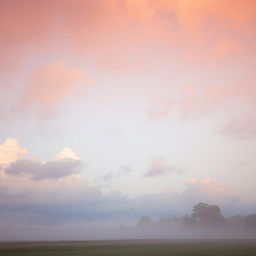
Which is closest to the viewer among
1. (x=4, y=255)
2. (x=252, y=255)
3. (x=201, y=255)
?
(x=252, y=255)

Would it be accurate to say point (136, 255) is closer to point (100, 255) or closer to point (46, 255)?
point (100, 255)

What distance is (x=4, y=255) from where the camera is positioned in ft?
264

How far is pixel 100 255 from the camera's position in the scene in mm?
79375

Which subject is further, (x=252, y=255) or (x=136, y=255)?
(x=136, y=255)

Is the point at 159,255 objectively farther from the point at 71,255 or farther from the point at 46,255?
the point at 46,255

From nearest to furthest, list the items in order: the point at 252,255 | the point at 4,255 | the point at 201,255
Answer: the point at 252,255, the point at 201,255, the point at 4,255

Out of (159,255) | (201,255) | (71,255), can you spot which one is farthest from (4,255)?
(201,255)

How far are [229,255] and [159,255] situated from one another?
17134 millimetres

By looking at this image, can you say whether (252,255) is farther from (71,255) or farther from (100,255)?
(71,255)

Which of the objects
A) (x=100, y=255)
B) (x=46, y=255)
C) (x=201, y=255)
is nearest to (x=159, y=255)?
(x=201, y=255)

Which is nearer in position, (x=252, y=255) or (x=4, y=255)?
(x=252, y=255)

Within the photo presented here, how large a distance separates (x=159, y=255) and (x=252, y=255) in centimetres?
2228

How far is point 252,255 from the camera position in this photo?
6862cm

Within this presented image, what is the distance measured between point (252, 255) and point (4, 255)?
63157mm
